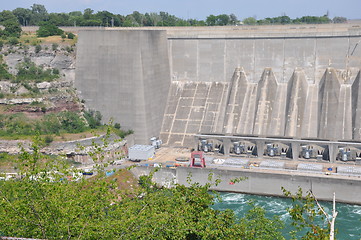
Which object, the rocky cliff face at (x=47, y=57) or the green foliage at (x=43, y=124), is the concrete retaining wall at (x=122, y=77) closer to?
the rocky cliff face at (x=47, y=57)

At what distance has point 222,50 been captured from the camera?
6053cm

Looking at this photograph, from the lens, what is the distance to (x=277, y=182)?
1734 inches

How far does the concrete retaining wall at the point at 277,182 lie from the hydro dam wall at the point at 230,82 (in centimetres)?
841

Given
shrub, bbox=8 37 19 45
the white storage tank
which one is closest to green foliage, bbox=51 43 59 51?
shrub, bbox=8 37 19 45

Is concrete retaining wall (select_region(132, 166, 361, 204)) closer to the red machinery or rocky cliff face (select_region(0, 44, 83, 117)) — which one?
the red machinery

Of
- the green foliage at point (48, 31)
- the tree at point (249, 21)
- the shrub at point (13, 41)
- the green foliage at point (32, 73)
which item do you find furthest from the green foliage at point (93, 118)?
the tree at point (249, 21)

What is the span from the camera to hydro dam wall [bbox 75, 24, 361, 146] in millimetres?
53344

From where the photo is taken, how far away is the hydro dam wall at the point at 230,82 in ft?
175

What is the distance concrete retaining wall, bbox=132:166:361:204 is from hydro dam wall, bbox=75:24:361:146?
27.6ft

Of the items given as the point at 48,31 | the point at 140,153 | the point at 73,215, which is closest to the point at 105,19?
the point at 48,31

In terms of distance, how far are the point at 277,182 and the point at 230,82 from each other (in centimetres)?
1956

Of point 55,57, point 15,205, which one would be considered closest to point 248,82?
point 55,57

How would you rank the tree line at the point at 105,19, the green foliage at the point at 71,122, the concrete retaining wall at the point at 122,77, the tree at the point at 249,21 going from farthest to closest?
1. the tree at the point at 249,21
2. the tree line at the point at 105,19
3. the concrete retaining wall at the point at 122,77
4. the green foliage at the point at 71,122

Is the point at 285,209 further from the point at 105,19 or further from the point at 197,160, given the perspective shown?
the point at 105,19
